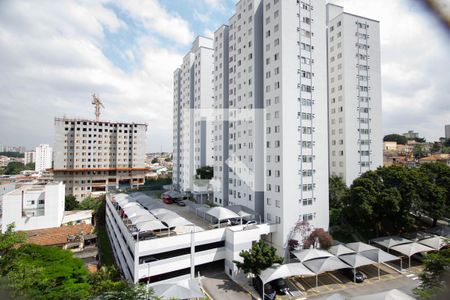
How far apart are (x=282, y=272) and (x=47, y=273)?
13.0 metres

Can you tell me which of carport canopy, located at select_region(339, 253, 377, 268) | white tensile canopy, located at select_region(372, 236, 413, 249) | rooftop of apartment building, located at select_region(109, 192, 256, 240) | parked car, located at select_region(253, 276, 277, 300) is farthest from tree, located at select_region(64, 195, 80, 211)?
white tensile canopy, located at select_region(372, 236, 413, 249)

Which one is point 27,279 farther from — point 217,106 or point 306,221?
point 217,106

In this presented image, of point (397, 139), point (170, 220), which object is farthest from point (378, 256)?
point (397, 139)

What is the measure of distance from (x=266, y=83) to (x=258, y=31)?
231 inches

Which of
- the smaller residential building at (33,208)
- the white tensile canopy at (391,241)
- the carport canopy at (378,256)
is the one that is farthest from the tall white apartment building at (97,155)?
the carport canopy at (378,256)

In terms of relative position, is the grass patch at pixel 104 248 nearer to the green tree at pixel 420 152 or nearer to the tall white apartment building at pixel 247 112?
the tall white apartment building at pixel 247 112

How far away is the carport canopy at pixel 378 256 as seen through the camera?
1717cm

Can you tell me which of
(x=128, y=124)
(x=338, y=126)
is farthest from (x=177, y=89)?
(x=338, y=126)

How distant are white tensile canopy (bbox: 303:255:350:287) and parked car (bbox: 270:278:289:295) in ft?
6.92

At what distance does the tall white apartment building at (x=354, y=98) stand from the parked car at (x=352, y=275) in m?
14.6

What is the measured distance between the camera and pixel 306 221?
21.1 meters

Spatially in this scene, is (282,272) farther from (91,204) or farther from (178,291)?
(91,204)

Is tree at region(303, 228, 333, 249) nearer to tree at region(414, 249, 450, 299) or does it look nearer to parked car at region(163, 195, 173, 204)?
tree at region(414, 249, 450, 299)

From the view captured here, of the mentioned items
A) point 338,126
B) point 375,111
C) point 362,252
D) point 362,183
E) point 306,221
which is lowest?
point 362,252
